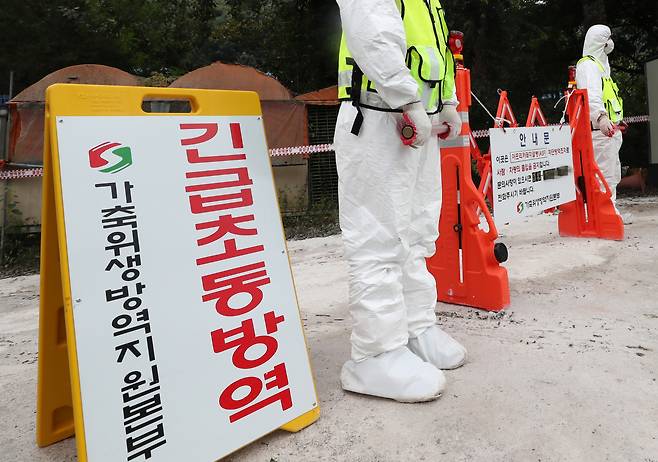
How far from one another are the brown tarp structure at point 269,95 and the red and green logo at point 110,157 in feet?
21.0

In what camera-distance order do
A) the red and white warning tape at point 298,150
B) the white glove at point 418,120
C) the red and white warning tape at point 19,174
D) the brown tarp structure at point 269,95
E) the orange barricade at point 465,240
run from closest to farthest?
the white glove at point 418,120 → the orange barricade at point 465,240 → the red and white warning tape at point 19,174 → the red and white warning tape at point 298,150 → the brown tarp structure at point 269,95

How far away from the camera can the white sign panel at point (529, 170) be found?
11.6 feet

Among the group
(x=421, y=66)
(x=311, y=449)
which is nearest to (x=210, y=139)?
(x=421, y=66)

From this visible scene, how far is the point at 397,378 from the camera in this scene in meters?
1.96

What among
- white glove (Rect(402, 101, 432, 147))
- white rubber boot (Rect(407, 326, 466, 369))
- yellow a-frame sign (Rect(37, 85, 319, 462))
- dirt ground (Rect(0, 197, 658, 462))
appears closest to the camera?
yellow a-frame sign (Rect(37, 85, 319, 462))

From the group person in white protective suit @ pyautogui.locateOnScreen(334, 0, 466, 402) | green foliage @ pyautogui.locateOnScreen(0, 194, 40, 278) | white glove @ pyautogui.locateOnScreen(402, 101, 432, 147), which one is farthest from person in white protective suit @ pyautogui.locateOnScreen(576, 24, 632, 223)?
green foliage @ pyautogui.locateOnScreen(0, 194, 40, 278)

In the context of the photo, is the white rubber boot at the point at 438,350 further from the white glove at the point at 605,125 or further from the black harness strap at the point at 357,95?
the white glove at the point at 605,125

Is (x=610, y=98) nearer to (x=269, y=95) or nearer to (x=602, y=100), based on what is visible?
(x=602, y=100)

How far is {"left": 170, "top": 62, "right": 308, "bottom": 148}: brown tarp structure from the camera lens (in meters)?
7.91

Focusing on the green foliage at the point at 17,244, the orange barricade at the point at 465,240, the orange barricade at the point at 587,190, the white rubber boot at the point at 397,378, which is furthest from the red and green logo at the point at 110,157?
the green foliage at the point at 17,244

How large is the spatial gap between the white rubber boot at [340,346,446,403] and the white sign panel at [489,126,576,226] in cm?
176

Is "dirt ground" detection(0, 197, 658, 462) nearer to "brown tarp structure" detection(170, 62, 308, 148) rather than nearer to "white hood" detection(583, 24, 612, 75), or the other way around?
"white hood" detection(583, 24, 612, 75)

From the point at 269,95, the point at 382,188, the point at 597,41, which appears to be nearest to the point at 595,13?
the point at 597,41

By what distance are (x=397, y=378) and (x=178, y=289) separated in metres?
0.87
